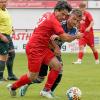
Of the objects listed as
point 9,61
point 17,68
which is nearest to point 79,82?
point 9,61

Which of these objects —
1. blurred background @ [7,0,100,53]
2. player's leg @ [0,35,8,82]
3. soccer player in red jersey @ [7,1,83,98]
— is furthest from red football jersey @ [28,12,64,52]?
blurred background @ [7,0,100,53]

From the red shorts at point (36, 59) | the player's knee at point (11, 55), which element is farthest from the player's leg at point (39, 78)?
the player's knee at point (11, 55)

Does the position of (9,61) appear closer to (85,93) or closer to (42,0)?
(85,93)

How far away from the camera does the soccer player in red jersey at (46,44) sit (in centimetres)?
975

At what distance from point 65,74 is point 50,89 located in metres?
4.65

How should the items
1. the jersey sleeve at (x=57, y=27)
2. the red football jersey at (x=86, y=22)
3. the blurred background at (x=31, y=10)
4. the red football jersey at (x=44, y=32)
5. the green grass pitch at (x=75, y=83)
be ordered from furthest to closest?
the blurred background at (x=31, y=10) → the red football jersey at (x=86, y=22) → the green grass pitch at (x=75, y=83) → the red football jersey at (x=44, y=32) → the jersey sleeve at (x=57, y=27)

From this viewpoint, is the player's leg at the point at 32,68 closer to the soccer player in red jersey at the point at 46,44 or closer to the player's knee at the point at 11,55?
the soccer player in red jersey at the point at 46,44

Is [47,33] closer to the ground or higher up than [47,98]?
higher up

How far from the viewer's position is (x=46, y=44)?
33.1 ft

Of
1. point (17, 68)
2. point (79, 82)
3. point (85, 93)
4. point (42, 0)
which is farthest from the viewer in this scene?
point (42, 0)

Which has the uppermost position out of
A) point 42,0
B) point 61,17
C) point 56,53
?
point 61,17

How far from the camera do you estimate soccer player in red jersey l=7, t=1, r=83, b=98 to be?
9.75 metres

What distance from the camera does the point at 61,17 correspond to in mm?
9844

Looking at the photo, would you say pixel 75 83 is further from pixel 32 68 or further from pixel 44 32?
pixel 44 32
